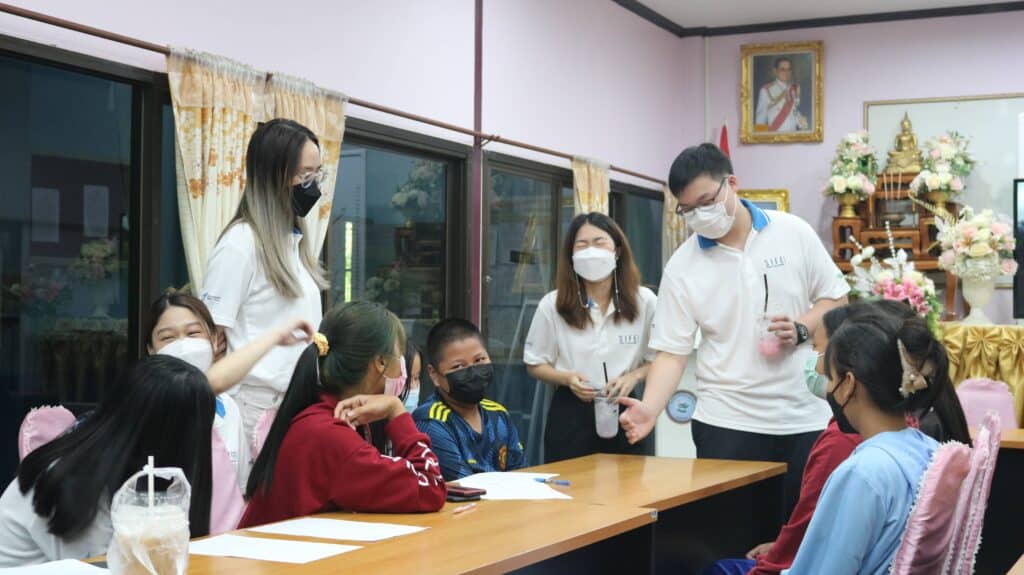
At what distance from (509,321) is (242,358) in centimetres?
358

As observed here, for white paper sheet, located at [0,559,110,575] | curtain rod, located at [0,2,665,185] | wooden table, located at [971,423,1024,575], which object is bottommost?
wooden table, located at [971,423,1024,575]

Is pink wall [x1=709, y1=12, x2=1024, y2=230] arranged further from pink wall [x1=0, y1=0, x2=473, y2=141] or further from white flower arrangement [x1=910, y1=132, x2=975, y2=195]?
pink wall [x1=0, y1=0, x2=473, y2=141]

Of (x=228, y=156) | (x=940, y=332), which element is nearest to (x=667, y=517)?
(x=228, y=156)

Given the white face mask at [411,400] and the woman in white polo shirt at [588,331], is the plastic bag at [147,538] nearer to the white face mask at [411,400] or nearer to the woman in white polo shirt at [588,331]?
the white face mask at [411,400]

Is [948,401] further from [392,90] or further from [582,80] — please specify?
[582,80]

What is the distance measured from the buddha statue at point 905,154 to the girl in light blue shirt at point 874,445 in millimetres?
5422

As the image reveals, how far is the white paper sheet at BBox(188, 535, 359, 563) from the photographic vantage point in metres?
1.98

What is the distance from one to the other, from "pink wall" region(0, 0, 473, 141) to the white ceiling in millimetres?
2286

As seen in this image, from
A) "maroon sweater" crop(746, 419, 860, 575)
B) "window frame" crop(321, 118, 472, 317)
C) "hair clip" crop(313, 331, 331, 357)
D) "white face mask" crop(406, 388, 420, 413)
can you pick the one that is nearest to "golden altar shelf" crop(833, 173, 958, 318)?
"window frame" crop(321, 118, 472, 317)

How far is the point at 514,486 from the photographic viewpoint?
2.87 metres

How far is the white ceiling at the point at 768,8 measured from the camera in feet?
24.1

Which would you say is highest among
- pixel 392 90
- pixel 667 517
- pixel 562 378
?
pixel 392 90

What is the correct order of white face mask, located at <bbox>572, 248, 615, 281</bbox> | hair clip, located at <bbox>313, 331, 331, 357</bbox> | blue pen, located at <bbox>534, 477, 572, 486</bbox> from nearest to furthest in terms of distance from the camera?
hair clip, located at <bbox>313, 331, 331, 357</bbox> < blue pen, located at <bbox>534, 477, 572, 486</bbox> < white face mask, located at <bbox>572, 248, 615, 281</bbox>

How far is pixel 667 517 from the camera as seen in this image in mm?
3027
